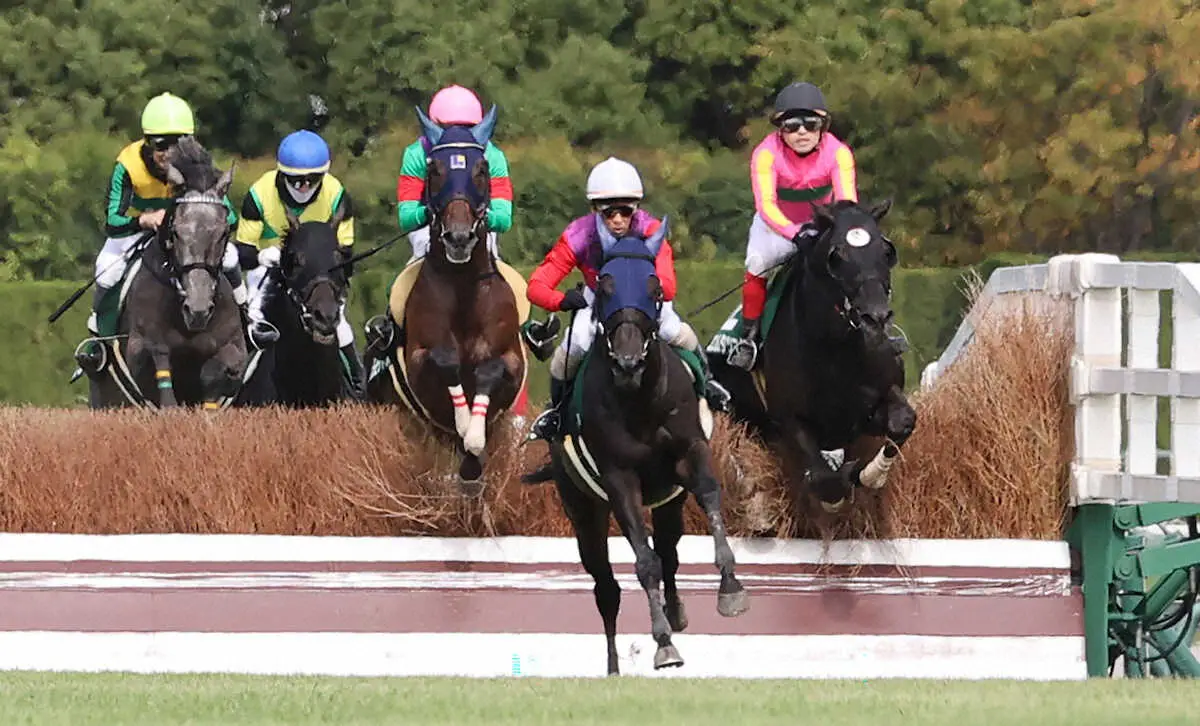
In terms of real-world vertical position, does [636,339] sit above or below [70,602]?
above

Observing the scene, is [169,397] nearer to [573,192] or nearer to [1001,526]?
[1001,526]

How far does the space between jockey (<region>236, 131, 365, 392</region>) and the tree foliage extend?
41.7 ft

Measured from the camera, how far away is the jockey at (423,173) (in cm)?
1347

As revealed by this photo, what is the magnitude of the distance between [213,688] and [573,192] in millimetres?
19954

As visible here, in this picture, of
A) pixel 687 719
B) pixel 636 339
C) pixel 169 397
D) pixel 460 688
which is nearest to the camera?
pixel 687 719

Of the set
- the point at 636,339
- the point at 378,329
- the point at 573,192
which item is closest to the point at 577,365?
the point at 636,339

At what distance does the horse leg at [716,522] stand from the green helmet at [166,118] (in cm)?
535

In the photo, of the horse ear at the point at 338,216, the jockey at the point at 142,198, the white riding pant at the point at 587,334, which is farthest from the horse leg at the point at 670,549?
the jockey at the point at 142,198

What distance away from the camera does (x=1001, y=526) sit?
13.4 metres

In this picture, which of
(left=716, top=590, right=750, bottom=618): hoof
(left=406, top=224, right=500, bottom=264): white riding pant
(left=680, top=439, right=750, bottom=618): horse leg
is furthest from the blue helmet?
(left=716, top=590, right=750, bottom=618): hoof

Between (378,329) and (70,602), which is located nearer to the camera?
(70,602)

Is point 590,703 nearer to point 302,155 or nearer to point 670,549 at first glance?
point 670,549

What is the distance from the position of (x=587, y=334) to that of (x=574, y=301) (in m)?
0.31

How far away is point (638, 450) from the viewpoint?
11.6 metres
